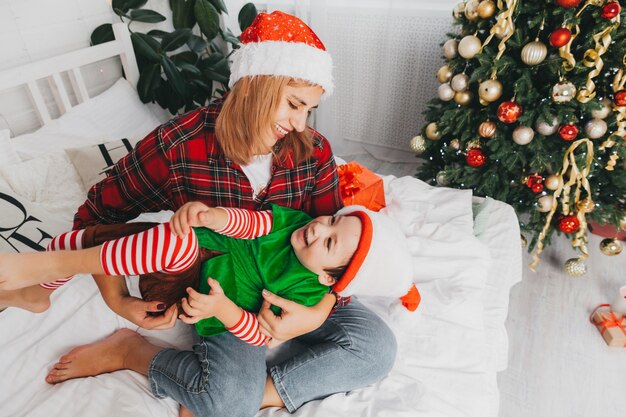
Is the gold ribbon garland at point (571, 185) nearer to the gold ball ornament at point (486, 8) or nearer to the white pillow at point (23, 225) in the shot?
the gold ball ornament at point (486, 8)

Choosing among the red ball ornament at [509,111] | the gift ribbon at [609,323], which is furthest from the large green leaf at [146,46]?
the gift ribbon at [609,323]

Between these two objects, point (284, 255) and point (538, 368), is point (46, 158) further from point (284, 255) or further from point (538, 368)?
point (538, 368)

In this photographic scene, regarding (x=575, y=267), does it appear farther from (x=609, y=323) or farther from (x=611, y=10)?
(x=611, y=10)

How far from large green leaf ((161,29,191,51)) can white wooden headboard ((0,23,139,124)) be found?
21 centimetres

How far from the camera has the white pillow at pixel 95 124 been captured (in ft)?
4.85

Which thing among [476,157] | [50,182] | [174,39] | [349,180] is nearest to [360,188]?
[349,180]

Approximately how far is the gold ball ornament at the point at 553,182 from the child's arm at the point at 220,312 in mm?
1438

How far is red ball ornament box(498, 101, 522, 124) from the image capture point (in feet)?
5.17

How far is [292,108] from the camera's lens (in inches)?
39.1

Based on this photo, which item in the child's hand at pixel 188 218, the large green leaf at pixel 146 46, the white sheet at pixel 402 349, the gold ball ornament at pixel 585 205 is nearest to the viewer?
the child's hand at pixel 188 218

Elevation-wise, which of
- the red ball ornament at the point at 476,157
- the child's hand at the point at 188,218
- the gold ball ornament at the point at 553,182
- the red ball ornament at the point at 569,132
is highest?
the child's hand at the point at 188,218

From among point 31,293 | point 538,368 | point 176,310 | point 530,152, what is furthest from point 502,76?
point 31,293

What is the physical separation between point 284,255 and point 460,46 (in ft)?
4.11

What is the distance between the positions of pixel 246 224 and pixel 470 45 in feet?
4.20
